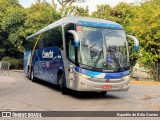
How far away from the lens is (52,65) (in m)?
16.1

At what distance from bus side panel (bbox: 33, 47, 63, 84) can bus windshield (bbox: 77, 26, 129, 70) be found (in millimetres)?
2297

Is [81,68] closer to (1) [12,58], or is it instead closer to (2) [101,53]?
(2) [101,53]

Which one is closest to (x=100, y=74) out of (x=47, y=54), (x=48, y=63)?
(x=48, y=63)

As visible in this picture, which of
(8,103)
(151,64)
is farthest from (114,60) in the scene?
(151,64)

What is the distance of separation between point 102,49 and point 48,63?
205 inches

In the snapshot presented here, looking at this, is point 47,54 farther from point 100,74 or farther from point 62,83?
point 100,74

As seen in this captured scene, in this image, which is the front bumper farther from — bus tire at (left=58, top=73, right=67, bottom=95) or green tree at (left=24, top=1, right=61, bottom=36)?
green tree at (left=24, top=1, right=61, bottom=36)

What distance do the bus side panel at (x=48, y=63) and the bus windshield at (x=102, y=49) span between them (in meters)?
2.30

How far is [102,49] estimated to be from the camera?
12.5 meters

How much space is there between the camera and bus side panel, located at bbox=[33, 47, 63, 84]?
15.1 m

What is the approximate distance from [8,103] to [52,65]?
5.14 m

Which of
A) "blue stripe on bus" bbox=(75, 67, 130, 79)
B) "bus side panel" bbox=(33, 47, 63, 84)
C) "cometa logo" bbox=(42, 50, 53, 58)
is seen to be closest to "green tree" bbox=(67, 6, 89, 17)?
"bus side panel" bbox=(33, 47, 63, 84)

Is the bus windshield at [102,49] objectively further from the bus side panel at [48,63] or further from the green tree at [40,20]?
the green tree at [40,20]

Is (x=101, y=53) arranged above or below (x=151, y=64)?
above
